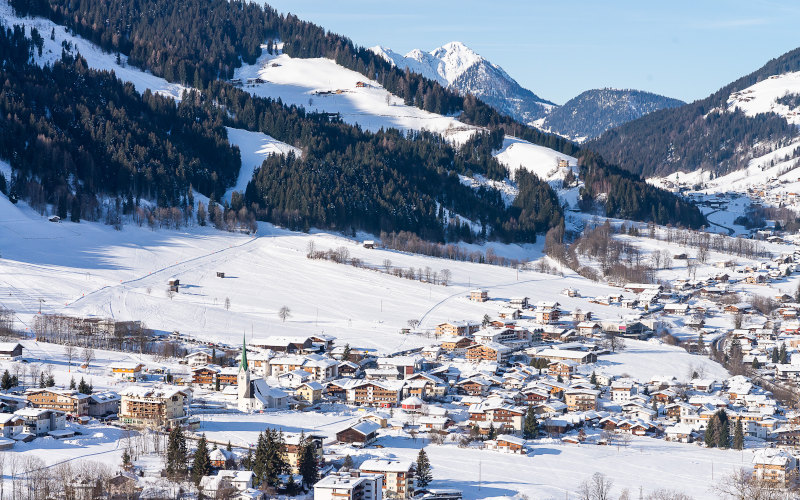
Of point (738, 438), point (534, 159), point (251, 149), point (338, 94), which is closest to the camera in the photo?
point (738, 438)

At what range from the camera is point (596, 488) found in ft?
131

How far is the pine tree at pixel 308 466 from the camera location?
38.6m

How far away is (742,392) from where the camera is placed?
58.3m

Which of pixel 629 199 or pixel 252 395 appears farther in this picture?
pixel 629 199

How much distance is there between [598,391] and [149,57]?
94737 mm

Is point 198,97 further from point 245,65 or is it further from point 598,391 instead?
point 598,391

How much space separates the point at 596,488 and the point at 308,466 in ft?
33.0

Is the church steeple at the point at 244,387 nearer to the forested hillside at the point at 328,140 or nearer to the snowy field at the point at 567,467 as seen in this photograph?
the snowy field at the point at 567,467

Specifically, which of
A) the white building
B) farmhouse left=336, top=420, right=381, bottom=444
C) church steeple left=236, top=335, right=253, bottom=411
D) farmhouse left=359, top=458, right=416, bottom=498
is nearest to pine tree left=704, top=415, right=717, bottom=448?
farmhouse left=336, top=420, right=381, bottom=444

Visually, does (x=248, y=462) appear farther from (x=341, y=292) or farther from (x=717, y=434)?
(x=341, y=292)

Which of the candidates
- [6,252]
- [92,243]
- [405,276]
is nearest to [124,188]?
[92,243]

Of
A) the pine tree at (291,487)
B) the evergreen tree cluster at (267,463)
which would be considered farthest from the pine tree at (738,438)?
the pine tree at (291,487)

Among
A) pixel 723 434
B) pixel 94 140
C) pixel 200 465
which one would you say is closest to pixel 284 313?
pixel 723 434

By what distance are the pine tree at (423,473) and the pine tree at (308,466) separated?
3.50 metres
